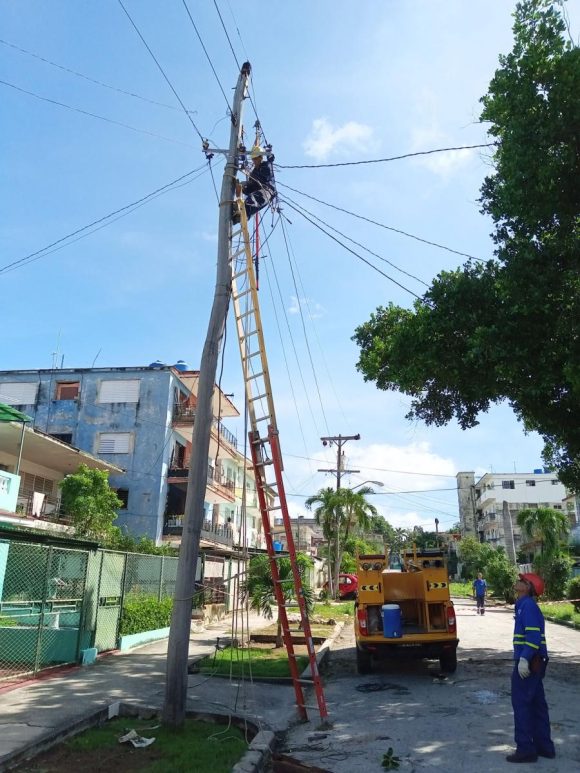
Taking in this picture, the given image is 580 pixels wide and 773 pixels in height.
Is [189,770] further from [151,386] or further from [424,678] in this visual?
[151,386]

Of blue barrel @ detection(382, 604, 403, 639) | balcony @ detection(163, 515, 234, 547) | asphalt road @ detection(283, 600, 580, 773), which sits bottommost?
asphalt road @ detection(283, 600, 580, 773)

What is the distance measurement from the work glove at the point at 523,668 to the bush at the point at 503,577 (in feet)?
103

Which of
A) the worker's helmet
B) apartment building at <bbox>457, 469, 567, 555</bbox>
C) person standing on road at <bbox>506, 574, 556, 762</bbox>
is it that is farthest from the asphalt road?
apartment building at <bbox>457, 469, 567, 555</bbox>

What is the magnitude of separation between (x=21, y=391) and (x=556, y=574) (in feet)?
95.8

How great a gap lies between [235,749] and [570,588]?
2522 centimetres

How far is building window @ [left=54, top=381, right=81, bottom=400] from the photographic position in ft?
108

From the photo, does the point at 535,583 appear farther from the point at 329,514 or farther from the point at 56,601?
the point at 329,514

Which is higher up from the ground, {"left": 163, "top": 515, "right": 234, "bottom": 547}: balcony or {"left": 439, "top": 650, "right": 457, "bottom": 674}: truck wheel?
{"left": 163, "top": 515, "right": 234, "bottom": 547}: balcony

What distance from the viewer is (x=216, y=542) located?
3422 centimetres

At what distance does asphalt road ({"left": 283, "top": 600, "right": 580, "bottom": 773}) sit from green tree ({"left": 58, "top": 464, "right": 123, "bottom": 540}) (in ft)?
45.8

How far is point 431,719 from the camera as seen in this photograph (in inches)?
324

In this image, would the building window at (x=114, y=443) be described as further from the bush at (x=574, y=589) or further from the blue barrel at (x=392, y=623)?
the blue barrel at (x=392, y=623)

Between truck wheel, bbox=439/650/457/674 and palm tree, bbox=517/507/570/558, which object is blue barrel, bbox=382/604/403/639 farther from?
palm tree, bbox=517/507/570/558

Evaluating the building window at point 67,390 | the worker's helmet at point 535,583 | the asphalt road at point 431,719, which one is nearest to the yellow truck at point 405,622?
the asphalt road at point 431,719
